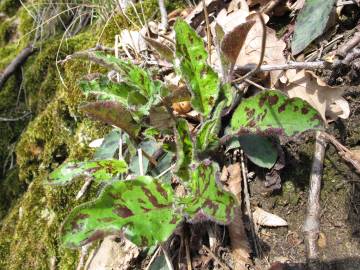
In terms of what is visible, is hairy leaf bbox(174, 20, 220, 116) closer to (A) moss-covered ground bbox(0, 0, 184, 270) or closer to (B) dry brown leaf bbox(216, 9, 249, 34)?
(B) dry brown leaf bbox(216, 9, 249, 34)

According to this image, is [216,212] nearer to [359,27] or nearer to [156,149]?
[156,149]

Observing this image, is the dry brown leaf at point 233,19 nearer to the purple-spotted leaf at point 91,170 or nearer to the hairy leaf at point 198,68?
the hairy leaf at point 198,68

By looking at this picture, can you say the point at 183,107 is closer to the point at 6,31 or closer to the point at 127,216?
the point at 127,216

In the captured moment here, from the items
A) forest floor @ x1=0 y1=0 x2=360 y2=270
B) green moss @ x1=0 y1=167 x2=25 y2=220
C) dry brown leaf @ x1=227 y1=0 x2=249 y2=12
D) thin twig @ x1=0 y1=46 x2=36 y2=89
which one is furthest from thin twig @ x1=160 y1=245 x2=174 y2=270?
thin twig @ x1=0 y1=46 x2=36 y2=89

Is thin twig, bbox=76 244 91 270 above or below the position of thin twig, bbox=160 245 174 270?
below

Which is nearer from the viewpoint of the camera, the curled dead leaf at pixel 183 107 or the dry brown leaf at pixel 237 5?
the curled dead leaf at pixel 183 107

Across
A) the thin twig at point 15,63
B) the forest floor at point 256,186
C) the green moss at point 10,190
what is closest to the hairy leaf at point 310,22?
the forest floor at point 256,186
